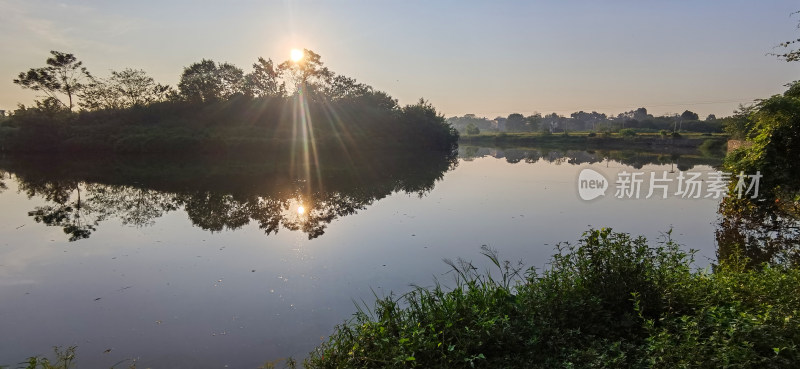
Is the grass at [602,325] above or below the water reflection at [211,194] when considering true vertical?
above

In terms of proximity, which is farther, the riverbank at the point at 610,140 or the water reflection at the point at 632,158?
the riverbank at the point at 610,140

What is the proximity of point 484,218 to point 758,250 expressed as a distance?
251 inches

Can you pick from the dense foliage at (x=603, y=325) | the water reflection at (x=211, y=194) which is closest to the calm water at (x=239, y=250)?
the water reflection at (x=211, y=194)

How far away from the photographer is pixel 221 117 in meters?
46.2

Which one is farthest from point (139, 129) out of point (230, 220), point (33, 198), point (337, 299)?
point (337, 299)

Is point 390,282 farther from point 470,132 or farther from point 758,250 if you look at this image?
point 470,132

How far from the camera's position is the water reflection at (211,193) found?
12.1 metres

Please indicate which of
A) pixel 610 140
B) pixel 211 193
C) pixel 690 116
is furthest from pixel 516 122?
pixel 211 193

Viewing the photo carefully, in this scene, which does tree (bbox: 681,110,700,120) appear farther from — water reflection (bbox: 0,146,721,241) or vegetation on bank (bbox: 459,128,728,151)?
water reflection (bbox: 0,146,721,241)

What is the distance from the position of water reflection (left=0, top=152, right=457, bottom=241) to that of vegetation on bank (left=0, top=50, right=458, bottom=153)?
42.0 feet

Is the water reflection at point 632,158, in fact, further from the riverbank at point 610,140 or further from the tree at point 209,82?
the tree at point 209,82

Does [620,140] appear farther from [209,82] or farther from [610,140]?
[209,82]

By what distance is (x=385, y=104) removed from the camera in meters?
58.4

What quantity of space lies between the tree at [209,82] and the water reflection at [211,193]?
2339cm
